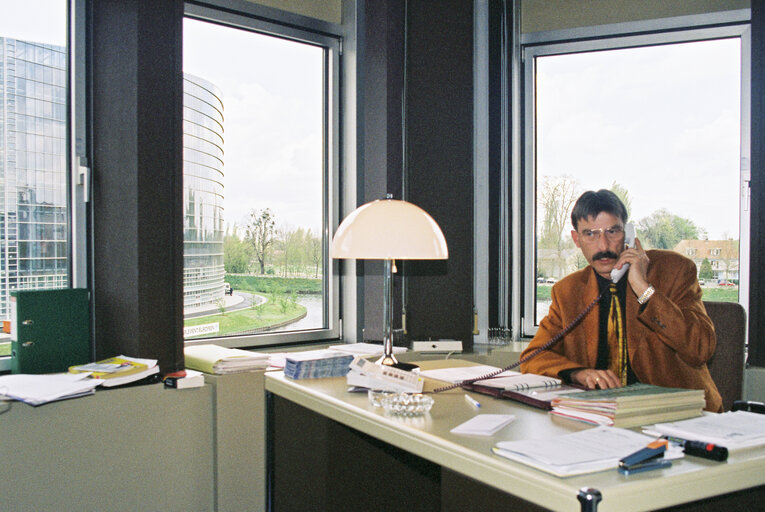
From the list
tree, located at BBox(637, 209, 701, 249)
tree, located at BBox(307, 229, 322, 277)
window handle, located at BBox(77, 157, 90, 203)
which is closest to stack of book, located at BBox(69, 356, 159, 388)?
window handle, located at BBox(77, 157, 90, 203)

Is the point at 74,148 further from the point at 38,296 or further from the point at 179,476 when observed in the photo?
the point at 179,476

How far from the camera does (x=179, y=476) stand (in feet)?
7.82

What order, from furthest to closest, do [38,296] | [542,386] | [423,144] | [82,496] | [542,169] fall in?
[542,169], [423,144], [38,296], [82,496], [542,386]

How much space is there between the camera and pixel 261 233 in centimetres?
323

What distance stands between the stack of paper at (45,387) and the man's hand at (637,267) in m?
1.85

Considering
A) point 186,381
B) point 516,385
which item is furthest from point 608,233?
point 186,381

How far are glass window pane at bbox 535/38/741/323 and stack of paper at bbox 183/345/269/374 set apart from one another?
176cm

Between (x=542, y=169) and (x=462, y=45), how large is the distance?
2.73 feet

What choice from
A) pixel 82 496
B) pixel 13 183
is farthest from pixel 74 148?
pixel 82 496

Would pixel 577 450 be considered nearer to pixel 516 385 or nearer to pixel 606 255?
pixel 516 385

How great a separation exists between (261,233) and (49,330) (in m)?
1.15

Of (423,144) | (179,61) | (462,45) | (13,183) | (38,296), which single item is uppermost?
(462,45)

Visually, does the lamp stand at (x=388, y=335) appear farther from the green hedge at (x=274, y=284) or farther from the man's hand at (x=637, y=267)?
the green hedge at (x=274, y=284)

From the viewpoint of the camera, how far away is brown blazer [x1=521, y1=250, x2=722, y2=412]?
2035mm
